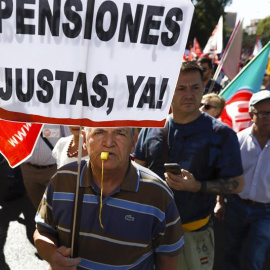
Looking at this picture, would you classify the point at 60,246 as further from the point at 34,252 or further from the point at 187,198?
the point at 34,252

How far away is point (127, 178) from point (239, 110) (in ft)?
8.73

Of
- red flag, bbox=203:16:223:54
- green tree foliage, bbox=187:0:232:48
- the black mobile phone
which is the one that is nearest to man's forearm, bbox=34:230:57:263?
the black mobile phone

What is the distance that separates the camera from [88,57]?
1318 millimetres

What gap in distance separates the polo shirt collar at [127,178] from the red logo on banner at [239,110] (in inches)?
99.9

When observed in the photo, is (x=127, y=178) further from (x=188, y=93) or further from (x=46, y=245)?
(x=188, y=93)

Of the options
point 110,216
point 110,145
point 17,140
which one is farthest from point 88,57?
point 17,140

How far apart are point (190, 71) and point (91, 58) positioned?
104 centimetres

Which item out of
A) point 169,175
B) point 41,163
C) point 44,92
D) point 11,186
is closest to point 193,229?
point 169,175

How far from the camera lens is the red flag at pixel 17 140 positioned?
185 centimetres

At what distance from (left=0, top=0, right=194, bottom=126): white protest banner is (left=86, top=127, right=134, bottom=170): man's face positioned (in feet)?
0.34

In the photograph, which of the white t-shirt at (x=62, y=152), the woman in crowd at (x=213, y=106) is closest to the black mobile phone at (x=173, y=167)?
the white t-shirt at (x=62, y=152)

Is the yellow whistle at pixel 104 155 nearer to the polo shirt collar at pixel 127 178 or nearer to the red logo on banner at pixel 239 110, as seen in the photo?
the polo shirt collar at pixel 127 178

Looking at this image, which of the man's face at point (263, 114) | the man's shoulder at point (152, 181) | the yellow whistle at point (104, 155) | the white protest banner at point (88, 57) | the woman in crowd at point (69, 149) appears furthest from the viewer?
the man's face at point (263, 114)

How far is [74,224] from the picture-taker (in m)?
1.42
